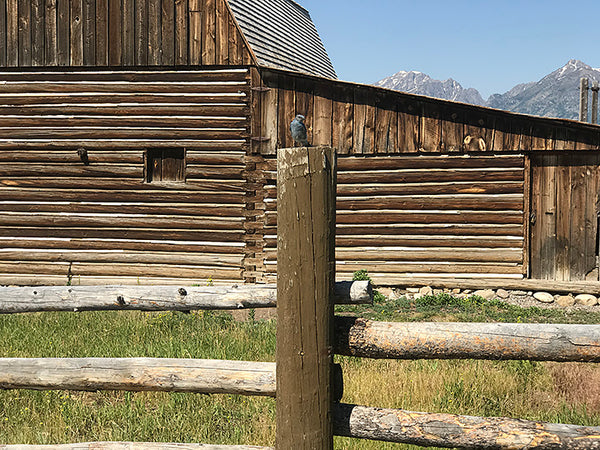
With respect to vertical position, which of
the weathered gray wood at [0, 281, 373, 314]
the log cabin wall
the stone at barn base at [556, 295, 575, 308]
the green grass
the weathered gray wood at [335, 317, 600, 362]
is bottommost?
the green grass

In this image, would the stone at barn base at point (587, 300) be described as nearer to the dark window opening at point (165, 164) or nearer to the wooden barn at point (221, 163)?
the wooden barn at point (221, 163)

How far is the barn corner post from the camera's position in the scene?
2.89 m

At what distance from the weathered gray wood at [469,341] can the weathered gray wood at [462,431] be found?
1.05 feet

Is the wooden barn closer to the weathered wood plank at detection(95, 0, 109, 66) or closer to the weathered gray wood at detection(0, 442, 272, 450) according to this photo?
the weathered wood plank at detection(95, 0, 109, 66)

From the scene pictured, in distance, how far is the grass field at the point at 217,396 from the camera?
4305 millimetres

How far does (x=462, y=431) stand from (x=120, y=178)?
9924 millimetres

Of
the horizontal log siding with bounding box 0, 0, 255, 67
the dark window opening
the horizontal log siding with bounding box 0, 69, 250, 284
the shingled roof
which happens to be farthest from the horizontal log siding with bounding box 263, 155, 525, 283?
the shingled roof

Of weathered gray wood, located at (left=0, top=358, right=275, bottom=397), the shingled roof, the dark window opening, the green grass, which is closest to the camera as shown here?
weathered gray wood, located at (left=0, top=358, right=275, bottom=397)

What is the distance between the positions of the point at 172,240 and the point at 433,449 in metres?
8.51

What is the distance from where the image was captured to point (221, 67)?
11336 millimetres

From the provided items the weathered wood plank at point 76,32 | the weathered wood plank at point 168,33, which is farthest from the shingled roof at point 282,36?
the weathered wood plank at point 76,32

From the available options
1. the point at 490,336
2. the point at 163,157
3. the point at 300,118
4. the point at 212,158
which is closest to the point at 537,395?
the point at 490,336

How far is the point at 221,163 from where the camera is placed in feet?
37.5

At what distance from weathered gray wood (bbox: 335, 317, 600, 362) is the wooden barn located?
7910 millimetres
